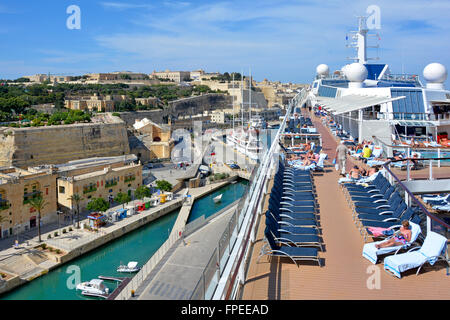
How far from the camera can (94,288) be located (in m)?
9.72

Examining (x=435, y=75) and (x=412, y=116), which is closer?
(x=412, y=116)

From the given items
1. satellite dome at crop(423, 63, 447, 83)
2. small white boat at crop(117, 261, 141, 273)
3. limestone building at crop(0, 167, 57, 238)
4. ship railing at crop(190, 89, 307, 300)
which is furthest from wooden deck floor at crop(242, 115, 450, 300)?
limestone building at crop(0, 167, 57, 238)

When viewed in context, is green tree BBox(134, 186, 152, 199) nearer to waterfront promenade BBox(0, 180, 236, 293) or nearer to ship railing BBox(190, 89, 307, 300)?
waterfront promenade BBox(0, 180, 236, 293)

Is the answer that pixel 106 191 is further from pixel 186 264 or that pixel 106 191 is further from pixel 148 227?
pixel 186 264

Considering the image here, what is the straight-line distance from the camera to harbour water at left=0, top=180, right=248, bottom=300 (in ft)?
33.3

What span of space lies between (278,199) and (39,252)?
9.41 meters

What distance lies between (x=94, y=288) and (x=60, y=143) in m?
11.7

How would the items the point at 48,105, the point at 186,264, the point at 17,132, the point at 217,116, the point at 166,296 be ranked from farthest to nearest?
1. the point at 217,116
2. the point at 48,105
3. the point at 17,132
4. the point at 186,264
5. the point at 166,296

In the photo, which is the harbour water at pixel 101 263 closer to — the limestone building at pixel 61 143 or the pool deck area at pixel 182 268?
the pool deck area at pixel 182 268

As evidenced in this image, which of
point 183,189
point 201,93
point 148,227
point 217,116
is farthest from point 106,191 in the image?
point 201,93

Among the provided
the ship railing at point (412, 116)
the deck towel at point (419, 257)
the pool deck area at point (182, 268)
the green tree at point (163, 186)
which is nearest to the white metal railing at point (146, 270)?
the pool deck area at point (182, 268)

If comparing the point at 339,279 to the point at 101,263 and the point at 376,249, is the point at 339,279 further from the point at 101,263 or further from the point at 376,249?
the point at 101,263

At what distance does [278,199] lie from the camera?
5.30 metres

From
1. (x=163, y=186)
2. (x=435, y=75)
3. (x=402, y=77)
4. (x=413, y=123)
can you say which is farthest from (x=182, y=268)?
(x=402, y=77)
